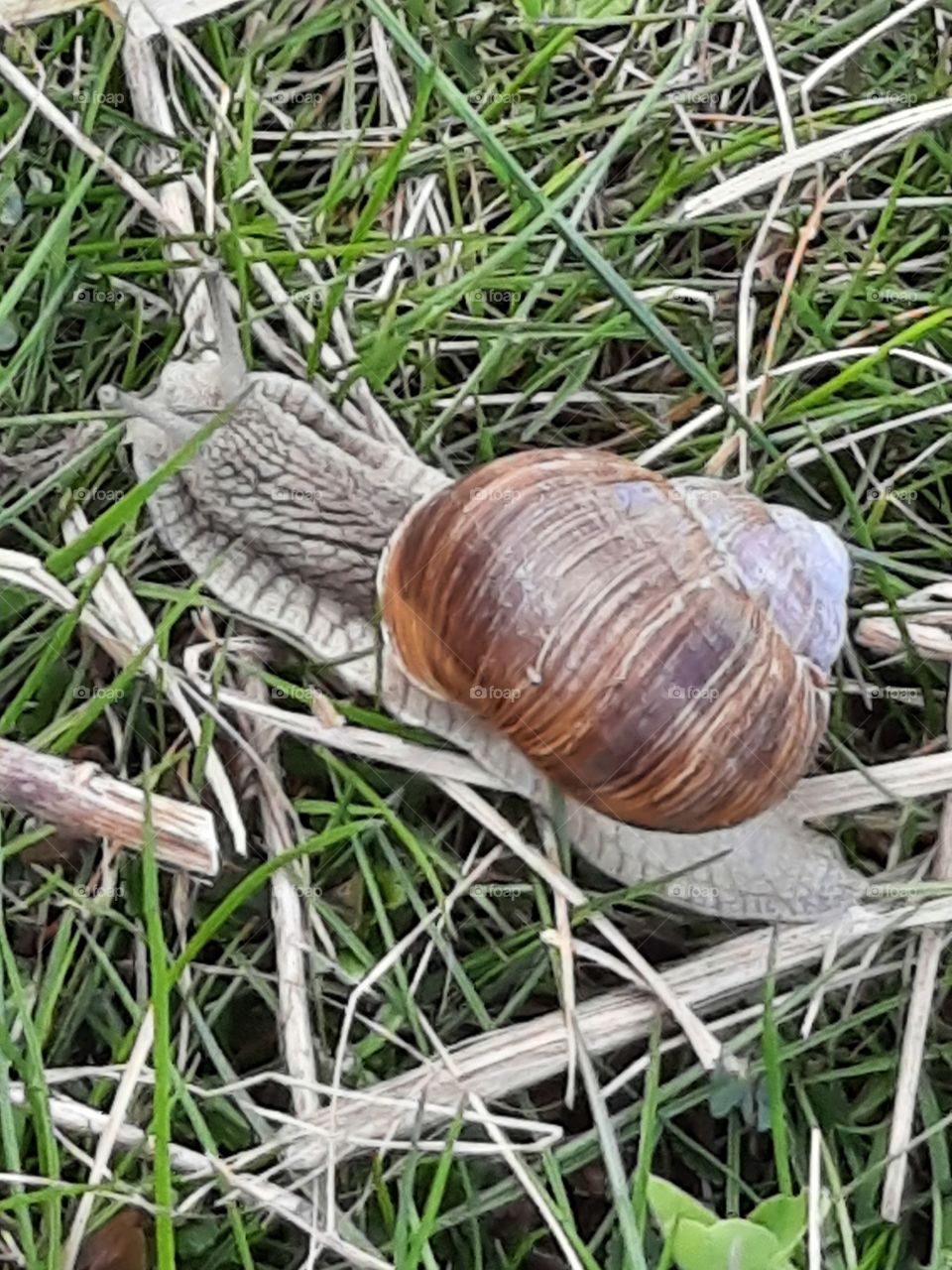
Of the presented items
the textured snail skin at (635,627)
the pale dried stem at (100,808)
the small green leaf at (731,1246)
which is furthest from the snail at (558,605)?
the small green leaf at (731,1246)

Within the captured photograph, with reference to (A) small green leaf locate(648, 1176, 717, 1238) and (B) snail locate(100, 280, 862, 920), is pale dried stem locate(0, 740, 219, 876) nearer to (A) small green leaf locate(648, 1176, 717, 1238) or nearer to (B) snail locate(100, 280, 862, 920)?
(B) snail locate(100, 280, 862, 920)

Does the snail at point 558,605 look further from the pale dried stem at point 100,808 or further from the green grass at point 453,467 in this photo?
the pale dried stem at point 100,808

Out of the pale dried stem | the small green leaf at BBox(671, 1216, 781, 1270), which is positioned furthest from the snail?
the small green leaf at BBox(671, 1216, 781, 1270)

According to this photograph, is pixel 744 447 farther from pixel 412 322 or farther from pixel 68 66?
pixel 68 66

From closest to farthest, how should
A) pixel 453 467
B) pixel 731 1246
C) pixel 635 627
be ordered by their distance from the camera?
pixel 731 1246 → pixel 635 627 → pixel 453 467

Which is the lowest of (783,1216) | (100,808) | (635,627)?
(783,1216)

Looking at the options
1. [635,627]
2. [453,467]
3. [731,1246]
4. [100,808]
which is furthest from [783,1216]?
[453,467]

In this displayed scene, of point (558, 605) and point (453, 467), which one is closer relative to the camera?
point (558, 605)

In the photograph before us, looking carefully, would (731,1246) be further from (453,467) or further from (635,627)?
(453,467)
